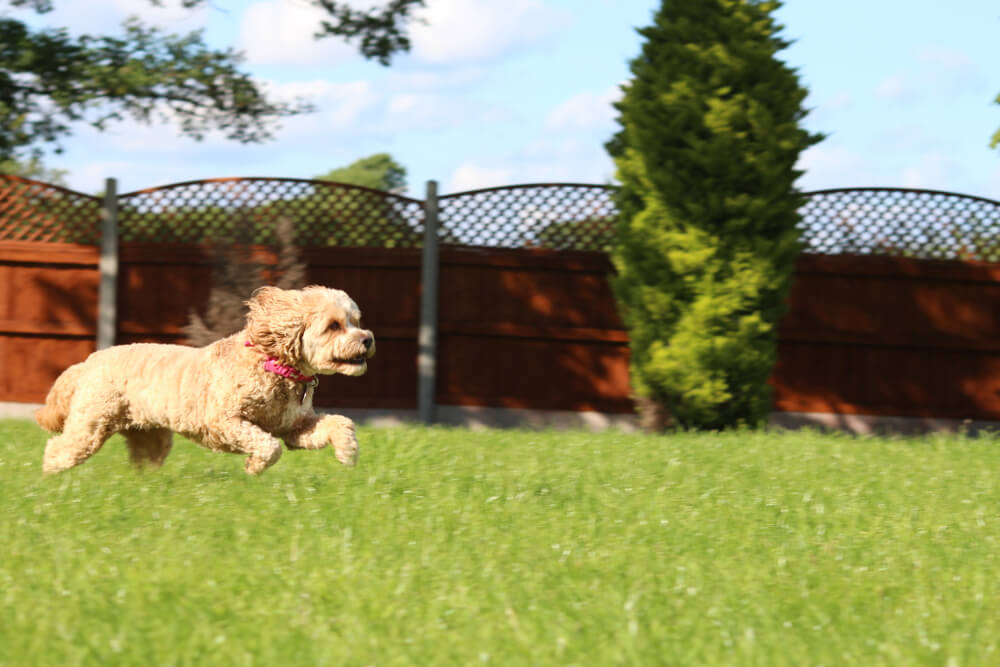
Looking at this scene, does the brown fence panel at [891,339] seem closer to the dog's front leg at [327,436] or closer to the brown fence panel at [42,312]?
the dog's front leg at [327,436]

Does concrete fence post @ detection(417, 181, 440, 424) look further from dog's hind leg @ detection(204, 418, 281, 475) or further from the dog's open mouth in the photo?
the dog's open mouth

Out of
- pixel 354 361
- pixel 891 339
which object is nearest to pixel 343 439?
pixel 354 361

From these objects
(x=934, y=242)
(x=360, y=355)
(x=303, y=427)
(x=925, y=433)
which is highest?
(x=934, y=242)

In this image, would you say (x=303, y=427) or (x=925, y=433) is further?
(x=925, y=433)

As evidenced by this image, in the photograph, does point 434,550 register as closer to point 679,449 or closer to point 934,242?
point 679,449

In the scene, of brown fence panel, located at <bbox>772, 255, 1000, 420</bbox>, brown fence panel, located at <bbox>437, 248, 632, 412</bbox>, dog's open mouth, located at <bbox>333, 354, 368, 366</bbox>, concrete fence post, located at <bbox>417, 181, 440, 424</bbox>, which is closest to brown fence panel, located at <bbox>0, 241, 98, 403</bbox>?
concrete fence post, located at <bbox>417, 181, 440, 424</bbox>

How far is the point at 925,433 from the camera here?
12000mm

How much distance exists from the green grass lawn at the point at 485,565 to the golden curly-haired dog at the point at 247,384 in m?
0.44

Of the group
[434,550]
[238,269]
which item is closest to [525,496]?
[434,550]

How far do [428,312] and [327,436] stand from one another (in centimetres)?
693

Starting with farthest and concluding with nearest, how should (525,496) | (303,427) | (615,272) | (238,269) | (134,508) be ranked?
(615,272), (238,269), (525,496), (134,508), (303,427)

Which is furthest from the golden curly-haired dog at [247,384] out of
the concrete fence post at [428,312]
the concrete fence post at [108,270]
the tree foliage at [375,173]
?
the tree foliage at [375,173]

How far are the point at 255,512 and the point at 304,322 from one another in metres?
1.16

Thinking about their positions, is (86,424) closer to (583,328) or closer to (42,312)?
(583,328)
